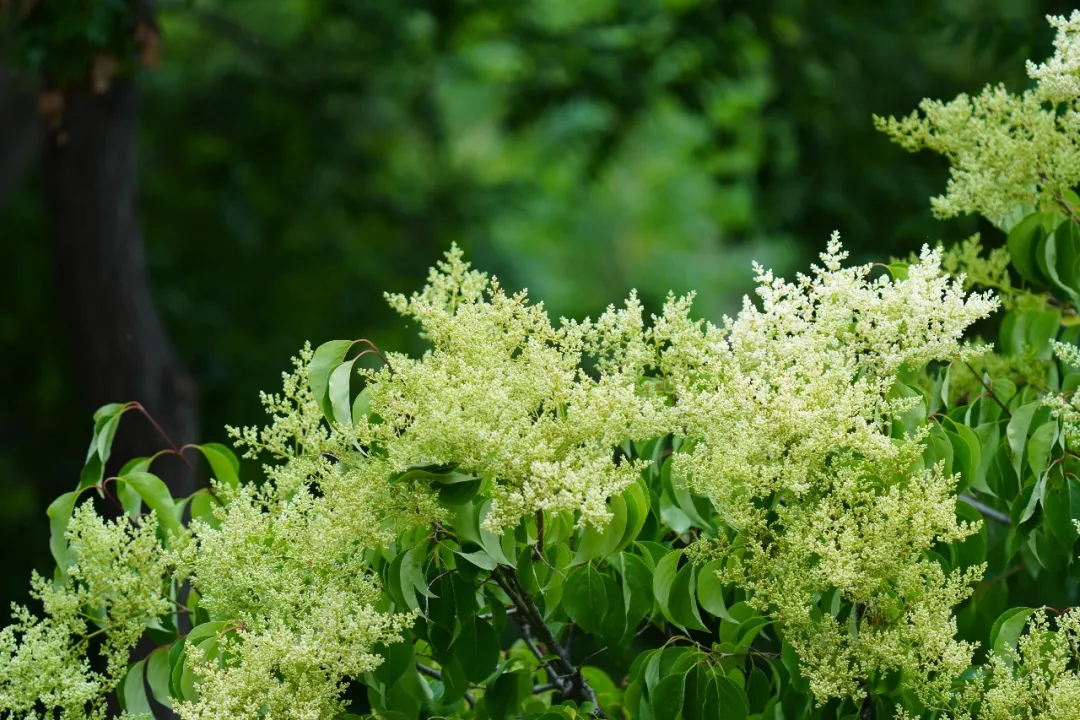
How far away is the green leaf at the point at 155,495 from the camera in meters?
2.53

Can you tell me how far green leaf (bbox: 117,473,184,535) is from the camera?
2.53 metres

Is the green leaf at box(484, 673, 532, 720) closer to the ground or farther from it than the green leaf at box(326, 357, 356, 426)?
closer to the ground

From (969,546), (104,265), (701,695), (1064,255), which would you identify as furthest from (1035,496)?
(104,265)

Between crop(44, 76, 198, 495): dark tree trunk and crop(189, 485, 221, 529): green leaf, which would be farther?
crop(44, 76, 198, 495): dark tree trunk

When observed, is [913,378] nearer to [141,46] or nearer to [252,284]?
[141,46]

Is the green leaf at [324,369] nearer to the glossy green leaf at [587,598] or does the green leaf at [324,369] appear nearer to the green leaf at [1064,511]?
the glossy green leaf at [587,598]

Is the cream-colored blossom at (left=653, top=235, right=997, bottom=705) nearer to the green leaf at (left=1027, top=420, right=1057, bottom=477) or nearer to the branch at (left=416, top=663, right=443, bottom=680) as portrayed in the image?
the green leaf at (left=1027, top=420, right=1057, bottom=477)

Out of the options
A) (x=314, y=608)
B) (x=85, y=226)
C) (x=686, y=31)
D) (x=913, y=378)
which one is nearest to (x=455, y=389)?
(x=314, y=608)

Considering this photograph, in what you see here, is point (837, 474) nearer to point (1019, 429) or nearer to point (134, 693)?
point (1019, 429)

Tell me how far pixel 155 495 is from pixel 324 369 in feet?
1.97

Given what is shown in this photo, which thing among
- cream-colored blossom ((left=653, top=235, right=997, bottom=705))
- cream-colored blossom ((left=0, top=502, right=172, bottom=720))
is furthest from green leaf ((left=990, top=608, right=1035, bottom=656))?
cream-colored blossom ((left=0, top=502, right=172, bottom=720))

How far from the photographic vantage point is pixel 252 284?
32.9 ft

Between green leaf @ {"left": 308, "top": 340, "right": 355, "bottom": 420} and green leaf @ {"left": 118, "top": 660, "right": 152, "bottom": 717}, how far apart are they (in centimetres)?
72

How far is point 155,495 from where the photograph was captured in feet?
8.39
